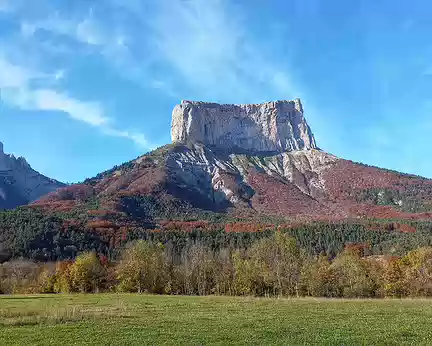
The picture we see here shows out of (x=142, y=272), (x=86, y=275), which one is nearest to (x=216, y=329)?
(x=142, y=272)

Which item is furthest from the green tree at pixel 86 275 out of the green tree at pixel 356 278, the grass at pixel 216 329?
the grass at pixel 216 329

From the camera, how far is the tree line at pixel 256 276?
8706cm

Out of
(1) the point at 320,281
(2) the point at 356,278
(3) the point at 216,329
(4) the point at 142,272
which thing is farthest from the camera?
(4) the point at 142,272

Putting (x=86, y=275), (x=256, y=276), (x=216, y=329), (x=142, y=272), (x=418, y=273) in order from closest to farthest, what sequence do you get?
(x=216, y=329) → (x=418, y=273) → (x=142, y=272) → (x=256, y=276) → (x=86, y=275)

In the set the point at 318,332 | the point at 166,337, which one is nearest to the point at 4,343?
the point at 166,337

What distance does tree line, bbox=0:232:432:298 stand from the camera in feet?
286

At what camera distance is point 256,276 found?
9256cm

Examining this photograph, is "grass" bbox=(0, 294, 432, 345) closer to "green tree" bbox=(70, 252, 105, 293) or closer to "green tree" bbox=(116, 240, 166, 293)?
"green tree" bbox=(116, 240, 166, 293)

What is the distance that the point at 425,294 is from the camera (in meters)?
81.6

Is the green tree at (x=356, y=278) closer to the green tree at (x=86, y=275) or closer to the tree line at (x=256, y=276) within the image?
the tree line at (x=256, y=276)

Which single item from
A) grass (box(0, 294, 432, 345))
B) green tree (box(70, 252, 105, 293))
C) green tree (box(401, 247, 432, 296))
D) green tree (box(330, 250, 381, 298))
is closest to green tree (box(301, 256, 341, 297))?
green tree (box(330, 250, 381, 298))

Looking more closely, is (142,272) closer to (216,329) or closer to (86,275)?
(86,275)

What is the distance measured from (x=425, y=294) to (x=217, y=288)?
44126 millimetres

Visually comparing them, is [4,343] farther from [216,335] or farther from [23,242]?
[23,242]
